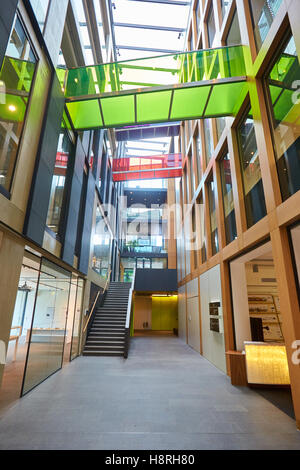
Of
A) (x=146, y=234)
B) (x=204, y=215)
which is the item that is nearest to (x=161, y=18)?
(x=204, y=215)

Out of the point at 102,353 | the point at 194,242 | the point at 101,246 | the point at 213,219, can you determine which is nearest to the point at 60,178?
the point at 213,219

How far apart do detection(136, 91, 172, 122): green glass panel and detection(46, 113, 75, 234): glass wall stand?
235 cm

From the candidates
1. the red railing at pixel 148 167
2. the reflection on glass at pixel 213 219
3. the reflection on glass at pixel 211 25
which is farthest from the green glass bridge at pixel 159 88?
the red railing at pixel 148 167

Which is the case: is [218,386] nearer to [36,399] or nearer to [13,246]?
[36,399]

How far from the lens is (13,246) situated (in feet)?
14.6

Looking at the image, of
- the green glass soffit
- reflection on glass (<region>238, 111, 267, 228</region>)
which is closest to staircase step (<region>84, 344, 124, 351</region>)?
reflection on glass (<region>238, 111, 267, 228</region>)

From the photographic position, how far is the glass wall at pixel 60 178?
6.57 m

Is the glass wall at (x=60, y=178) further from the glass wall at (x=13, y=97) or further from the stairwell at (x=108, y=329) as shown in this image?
the stairwell at (x=108, y=329)

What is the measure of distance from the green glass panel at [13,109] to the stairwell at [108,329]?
8.35 meters

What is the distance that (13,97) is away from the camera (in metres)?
4.41

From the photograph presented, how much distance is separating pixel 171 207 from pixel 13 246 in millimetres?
18749

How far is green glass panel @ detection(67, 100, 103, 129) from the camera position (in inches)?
275

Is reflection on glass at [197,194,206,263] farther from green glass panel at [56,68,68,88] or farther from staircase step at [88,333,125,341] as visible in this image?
green glass panel at [56,68,68,88]

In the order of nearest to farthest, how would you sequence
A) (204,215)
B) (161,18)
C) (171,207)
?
(204,215), (161,18), (171,207)
